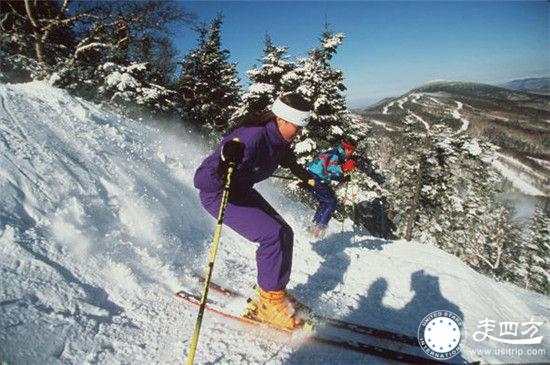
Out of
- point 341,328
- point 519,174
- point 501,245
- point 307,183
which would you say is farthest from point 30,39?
point 519,174

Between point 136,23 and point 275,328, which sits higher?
point 136,23

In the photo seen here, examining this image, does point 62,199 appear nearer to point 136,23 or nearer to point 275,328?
point 275,328

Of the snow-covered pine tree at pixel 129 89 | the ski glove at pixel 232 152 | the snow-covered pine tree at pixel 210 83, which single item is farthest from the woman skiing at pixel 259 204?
the snow-covered pine tree at pixel 210 83

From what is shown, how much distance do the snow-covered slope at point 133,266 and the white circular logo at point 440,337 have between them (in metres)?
0.27

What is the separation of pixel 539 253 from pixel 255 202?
5185 cm

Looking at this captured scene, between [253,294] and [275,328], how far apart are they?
3.50ft

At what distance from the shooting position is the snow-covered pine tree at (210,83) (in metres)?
27.7

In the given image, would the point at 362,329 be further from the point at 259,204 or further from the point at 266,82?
the point at 266,82

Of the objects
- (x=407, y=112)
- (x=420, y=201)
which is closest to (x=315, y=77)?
(x=407, y=112)

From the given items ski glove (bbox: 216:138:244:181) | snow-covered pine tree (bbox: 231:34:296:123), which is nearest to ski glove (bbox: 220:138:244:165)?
ski glove (bbox: 216:138:244:181)

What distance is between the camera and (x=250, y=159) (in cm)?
387

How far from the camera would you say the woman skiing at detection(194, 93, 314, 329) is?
394cm

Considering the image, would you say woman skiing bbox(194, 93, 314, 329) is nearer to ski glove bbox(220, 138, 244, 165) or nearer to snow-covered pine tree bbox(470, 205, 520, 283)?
ski glove bbox(220, 138, 244, 165)

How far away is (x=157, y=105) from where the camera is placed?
62.2 ft
